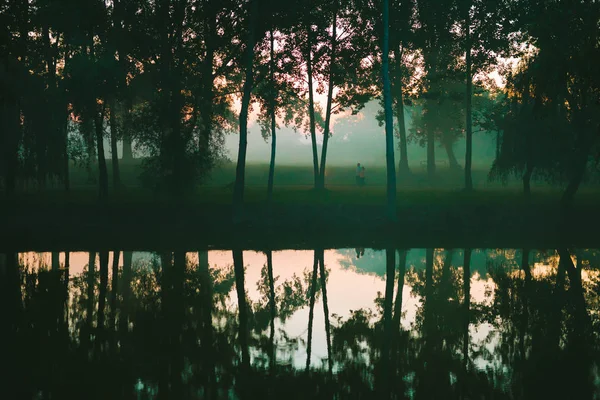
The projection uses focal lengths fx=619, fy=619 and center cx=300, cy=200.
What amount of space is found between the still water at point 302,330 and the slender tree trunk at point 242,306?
0.18ft

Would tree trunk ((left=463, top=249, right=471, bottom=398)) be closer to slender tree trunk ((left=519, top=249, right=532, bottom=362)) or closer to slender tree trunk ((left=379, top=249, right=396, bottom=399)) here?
slender tree trunk ((left=519, top=249, right=532, bottom=362))

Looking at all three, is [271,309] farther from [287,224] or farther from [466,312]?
[287,224]

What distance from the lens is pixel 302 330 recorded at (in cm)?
1245

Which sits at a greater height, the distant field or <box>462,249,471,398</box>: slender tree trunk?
the distant field

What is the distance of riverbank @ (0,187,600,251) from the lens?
28.2 meters

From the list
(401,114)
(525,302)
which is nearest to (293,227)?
(525,302)

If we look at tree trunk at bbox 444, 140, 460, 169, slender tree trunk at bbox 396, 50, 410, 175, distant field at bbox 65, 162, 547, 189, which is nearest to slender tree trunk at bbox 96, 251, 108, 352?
slender tree trunk at bbox 396, 50, 410, 175

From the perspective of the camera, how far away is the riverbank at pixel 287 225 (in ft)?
92.7

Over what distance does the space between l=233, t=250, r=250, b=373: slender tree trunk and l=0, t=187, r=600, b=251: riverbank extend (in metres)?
4.42

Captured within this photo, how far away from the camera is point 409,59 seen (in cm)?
6016

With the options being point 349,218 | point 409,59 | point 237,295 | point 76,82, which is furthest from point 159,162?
point 409,59

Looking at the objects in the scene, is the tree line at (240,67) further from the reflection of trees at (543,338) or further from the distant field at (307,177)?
the distant field at (307,177)

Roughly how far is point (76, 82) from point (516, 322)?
28409 mm

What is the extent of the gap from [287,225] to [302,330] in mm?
19533
